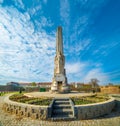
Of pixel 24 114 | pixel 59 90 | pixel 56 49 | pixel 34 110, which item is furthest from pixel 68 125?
pixel 56 49

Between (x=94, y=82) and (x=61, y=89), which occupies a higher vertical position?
(x=94, y=82)

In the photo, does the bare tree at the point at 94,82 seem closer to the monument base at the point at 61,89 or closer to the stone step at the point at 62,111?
the monument base at the point at 61,89

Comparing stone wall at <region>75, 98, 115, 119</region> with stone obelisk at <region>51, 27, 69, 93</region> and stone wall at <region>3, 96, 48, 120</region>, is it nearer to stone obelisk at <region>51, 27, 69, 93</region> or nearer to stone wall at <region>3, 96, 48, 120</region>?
stone wall at <region>3, 96, 48, 120</region>

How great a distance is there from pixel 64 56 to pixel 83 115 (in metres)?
14.2

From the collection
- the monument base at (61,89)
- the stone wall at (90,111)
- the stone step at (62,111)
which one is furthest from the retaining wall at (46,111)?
the monument base at (61,89)

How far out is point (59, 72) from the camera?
65.7ft

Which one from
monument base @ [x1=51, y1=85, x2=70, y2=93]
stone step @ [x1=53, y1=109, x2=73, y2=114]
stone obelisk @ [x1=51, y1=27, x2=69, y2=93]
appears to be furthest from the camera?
stone obelisk @ [x1=51, y1=27, x2=69, y2=93]

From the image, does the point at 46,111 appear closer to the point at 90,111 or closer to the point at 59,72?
the point at 90,111

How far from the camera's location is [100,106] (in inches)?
336

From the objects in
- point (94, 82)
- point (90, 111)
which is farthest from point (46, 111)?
point (94, 82)

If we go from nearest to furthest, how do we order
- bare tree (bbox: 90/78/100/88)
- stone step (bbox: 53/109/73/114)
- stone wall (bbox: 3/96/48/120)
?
stone wall (bbox: 3/96/48/120) < stone step (bbox: 53/109/73/114) < bare tree (bbox: 90/78/100/88)

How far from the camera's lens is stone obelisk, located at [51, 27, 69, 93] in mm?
19250

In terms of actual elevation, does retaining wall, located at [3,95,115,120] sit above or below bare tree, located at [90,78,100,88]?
below

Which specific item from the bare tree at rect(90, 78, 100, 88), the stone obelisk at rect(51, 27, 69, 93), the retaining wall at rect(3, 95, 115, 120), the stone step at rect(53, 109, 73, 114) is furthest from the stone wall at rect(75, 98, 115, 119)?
the bare tree at rect(90, 78, 100, 88)
